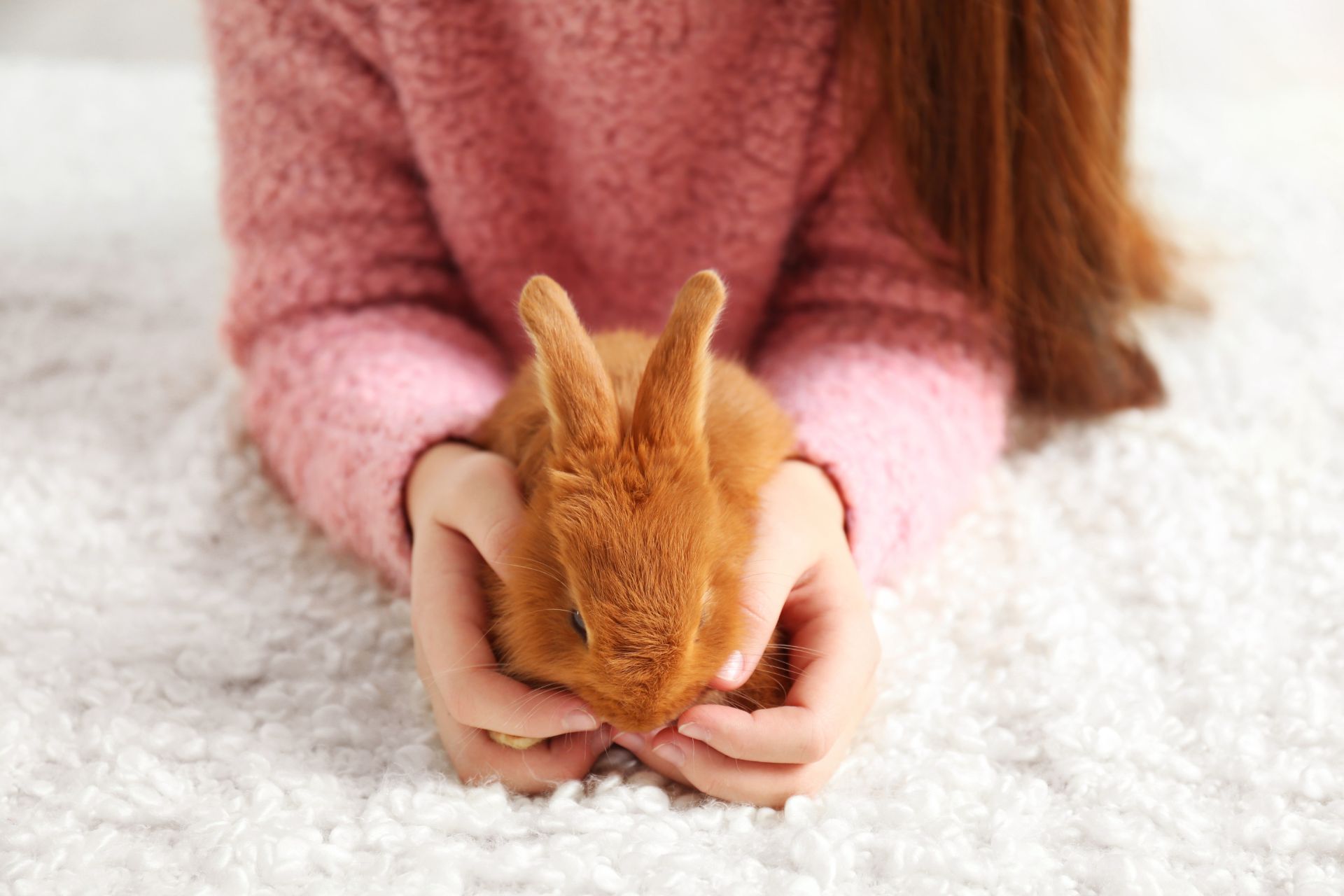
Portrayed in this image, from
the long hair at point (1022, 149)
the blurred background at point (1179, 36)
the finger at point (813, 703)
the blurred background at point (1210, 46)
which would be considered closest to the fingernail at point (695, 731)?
the finger at point (813, 703)

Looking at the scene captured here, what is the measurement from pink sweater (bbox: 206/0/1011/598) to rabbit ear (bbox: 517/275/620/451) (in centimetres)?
22

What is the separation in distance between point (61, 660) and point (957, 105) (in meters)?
0.65

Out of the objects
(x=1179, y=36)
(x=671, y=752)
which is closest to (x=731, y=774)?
(x=671, y=752)

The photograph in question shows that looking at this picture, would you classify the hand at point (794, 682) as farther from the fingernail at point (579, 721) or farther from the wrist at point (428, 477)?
the wrist at point (428, 477)

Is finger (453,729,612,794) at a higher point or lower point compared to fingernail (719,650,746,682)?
lower

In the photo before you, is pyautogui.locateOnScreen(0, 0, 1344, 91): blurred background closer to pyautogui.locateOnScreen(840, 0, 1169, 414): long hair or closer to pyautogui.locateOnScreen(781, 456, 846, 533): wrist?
pyautogui.locateOnScreen(840, 0, 1169, 414): long hair

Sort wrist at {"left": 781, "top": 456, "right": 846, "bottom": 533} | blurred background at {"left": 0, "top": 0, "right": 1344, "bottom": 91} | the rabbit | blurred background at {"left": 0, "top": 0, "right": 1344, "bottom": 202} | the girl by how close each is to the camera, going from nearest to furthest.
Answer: the rabbit → wrist at {"left": 781, "top": 456, "right": 846, "bottom": 533} → the girl → blurred background at {"left": 0, "top": 0, "right": 1344, "bottom": 202} → blurred background at {"left": 0, "top": 0, "right": 1344, "bottom": 91}

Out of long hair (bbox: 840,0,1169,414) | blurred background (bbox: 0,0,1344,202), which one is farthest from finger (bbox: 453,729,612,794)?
blurred background (bbox: 0,0,1344,202)

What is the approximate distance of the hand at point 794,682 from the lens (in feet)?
1.83

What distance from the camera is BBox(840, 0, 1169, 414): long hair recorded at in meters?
0.79

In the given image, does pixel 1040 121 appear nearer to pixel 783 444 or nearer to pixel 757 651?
pixel 783 444

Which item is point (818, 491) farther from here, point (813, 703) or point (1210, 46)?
point (1210, 46)

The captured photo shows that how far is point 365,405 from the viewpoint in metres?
0.76

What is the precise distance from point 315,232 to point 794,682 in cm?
50
